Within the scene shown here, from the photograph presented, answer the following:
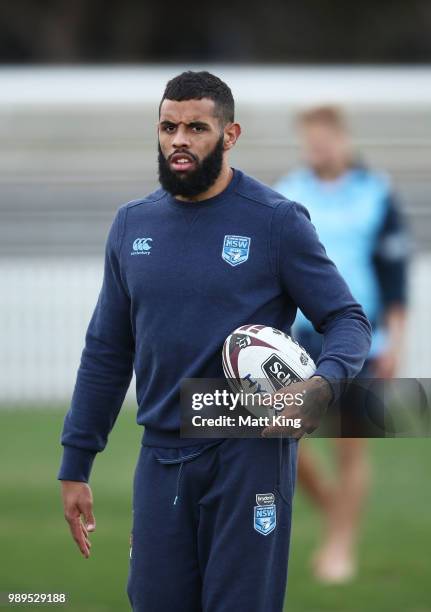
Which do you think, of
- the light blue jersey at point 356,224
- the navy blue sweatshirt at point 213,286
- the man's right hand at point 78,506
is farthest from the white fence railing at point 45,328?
the navy blue sweatshirt at point 213,286

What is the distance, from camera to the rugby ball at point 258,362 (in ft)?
12.6

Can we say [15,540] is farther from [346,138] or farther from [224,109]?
[224,109]

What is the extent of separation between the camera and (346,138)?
282 inches

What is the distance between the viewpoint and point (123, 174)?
18.6 metres

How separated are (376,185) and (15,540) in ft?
8.73

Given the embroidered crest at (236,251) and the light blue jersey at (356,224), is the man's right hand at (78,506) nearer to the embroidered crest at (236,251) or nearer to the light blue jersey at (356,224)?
the embroidered crest at (236,251)

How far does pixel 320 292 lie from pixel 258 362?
31cm

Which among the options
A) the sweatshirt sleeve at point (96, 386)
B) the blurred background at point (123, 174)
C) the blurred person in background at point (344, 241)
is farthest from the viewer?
the blurred background at point (123, 174)

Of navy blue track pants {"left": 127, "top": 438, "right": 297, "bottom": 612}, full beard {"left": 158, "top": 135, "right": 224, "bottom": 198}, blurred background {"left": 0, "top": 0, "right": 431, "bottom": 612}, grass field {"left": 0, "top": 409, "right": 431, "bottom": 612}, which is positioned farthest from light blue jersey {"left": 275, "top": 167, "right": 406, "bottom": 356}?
navy blue track pants {"left": 127, "top": 438, "right": 297, "bottom": 612}

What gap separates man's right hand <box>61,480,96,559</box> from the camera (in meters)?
4.29

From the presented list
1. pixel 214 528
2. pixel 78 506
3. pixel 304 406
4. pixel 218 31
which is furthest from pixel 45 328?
pixel 218 31

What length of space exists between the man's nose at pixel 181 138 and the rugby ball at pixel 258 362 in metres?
0.56

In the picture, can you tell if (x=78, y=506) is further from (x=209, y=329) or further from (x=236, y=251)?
(x=236, y=251)

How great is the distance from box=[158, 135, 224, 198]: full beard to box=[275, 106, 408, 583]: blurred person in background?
2.89 metres
